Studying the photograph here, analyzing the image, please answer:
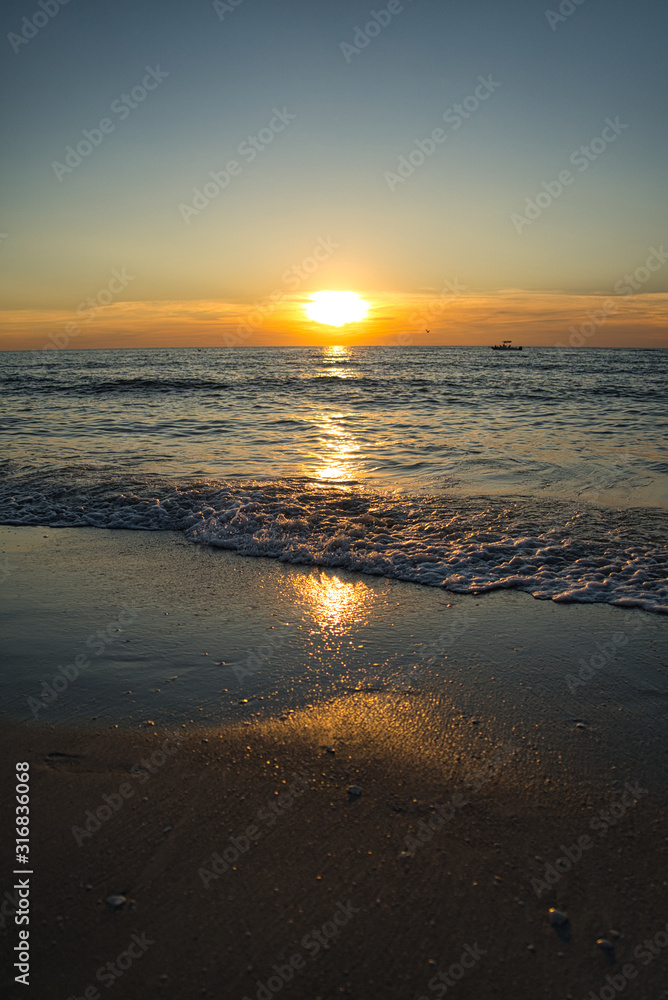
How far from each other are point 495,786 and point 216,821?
143 centimetres

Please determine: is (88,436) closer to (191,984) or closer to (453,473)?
(453,473)

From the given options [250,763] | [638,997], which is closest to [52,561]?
[250,763]

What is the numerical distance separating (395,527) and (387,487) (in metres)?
2.35

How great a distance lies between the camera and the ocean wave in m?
5.88

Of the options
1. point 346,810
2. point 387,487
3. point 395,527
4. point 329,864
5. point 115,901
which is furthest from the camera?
point 387,487

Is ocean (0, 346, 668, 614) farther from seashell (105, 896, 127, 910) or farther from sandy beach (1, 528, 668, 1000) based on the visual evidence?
seashell (105, 896, 127, 910)

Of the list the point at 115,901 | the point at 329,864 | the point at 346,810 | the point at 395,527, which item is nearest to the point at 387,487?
the point at 395,527

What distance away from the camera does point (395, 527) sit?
7.45m

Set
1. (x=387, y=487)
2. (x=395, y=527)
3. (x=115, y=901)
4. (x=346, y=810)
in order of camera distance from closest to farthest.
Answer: (x=115, y=901), (x=346, y=810), (x=395, y=527), (x=387, y=487)

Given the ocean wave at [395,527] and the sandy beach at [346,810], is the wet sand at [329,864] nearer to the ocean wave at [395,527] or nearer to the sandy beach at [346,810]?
the sandy beach at [346,810]

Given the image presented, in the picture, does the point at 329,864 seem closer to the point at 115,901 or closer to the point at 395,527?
the point at 115,901

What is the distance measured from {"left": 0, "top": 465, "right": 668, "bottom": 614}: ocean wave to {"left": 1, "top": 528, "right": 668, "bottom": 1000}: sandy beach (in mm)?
996

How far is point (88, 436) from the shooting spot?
49.0 feet

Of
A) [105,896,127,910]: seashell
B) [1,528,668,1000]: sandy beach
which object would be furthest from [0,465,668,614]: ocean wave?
[105,896,127,910]: seashell
